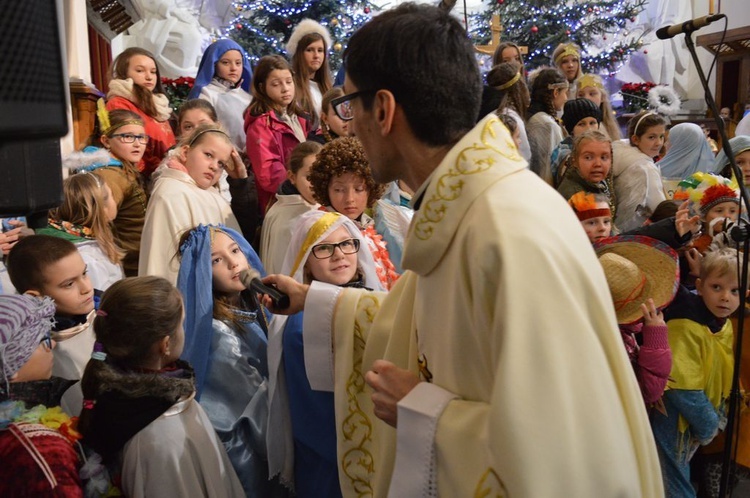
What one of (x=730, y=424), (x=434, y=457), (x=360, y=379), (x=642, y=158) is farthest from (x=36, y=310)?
(x=642, y=158)

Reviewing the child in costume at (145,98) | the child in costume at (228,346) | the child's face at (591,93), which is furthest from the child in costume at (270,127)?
the child's face at (591,93)

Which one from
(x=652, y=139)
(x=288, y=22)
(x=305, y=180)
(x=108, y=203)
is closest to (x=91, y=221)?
(x=108, y=203)

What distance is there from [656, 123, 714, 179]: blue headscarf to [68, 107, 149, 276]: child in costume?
436 cm

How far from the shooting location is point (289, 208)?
4215 millimetres

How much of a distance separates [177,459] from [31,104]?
55.7 inches

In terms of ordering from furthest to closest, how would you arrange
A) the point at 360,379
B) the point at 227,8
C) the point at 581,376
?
the point at 227,8 < the point at 360,379 < the point at 581,376

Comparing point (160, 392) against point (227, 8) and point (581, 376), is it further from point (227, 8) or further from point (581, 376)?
point (227, 8)

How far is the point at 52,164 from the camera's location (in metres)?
1.36

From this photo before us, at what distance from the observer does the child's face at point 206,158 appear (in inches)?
168

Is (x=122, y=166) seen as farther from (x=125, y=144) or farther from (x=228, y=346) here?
(x=228, y=346)

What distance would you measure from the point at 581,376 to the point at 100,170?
11.6 feet

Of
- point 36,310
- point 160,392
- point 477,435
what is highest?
point 477,435

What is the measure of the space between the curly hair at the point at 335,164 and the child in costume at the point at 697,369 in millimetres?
1634

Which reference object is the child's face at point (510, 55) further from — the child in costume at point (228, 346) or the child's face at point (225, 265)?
the child's face at point (225, 265)
